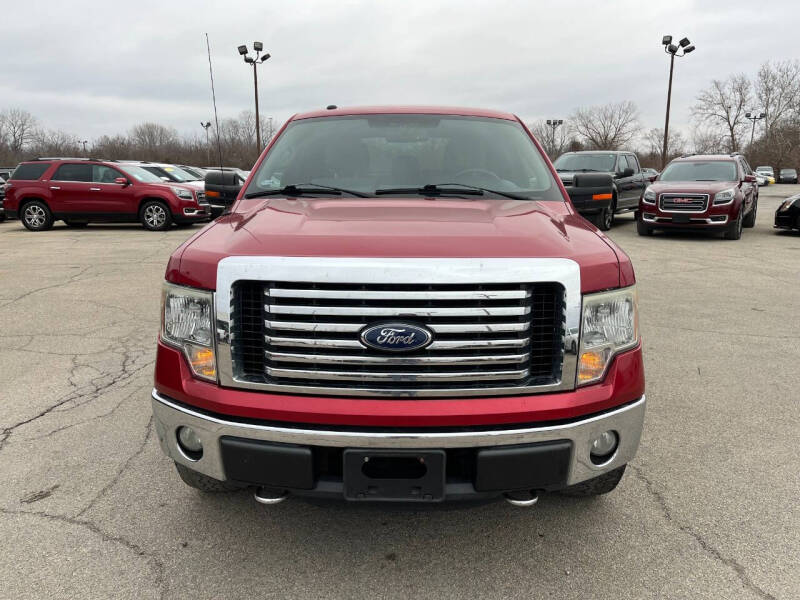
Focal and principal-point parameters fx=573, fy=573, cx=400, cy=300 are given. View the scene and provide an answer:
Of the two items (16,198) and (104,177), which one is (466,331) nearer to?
(104,177)

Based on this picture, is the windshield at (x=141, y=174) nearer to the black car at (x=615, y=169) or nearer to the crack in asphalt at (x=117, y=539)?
the black car at (x=615, y=169)

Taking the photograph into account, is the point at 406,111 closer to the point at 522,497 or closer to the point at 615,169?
the point at 522,497

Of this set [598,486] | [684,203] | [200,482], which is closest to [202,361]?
[200,482]

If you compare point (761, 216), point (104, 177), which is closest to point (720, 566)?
point (104, 177)

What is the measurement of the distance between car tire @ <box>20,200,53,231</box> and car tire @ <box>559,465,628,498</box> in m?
16.0

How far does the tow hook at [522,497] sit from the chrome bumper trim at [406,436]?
142mm

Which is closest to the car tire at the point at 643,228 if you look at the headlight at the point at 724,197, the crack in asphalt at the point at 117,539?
the headlight at the point at 724,197

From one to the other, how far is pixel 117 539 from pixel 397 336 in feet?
5.14

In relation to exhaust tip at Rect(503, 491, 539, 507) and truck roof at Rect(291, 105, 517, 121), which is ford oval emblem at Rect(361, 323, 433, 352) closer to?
exhaust tip at Rect(503, 491, 539, 507)

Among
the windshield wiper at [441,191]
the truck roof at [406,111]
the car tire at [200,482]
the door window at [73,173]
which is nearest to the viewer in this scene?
the car tire at [200,482]

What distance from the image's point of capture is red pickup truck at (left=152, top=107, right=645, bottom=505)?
195 centimetres

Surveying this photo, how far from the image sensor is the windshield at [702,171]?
515 inches

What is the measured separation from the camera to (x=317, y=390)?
2037 mm

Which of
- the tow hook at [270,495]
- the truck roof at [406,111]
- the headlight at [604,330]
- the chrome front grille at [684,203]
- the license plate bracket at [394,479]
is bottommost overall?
the tow hook at [270,495]
